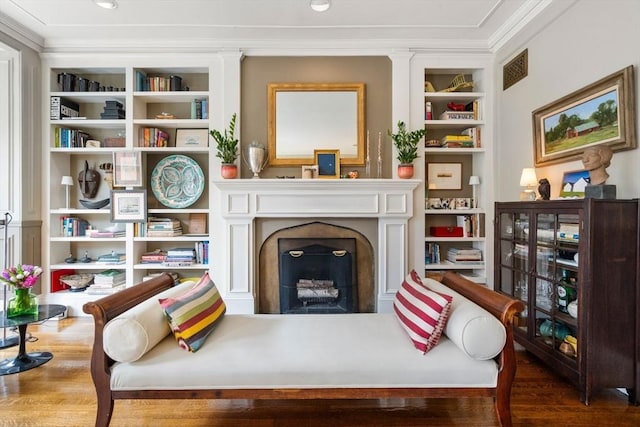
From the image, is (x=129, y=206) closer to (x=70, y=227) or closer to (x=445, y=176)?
(x=70, y=227)

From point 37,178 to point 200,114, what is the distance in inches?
69.2

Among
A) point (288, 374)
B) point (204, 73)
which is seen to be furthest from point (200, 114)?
point (288, 374)

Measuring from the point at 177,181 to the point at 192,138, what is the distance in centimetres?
50

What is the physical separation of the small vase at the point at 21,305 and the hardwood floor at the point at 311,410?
1.47 feet

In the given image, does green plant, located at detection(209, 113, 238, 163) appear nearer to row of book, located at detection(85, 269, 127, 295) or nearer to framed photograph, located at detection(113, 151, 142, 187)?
framed photograph, located at detection(113, 151, 142, 187)

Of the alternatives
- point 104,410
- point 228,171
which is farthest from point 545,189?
point 104,410

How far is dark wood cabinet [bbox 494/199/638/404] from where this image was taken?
1.91 meters

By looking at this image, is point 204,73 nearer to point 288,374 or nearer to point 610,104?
point 288,374

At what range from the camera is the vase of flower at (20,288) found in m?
2.30

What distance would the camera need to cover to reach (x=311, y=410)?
1883 mm

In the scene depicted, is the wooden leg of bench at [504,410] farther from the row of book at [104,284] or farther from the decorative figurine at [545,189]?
the row of book at [104,284]

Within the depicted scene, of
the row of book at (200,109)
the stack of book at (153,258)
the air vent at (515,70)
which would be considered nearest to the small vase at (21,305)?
the stack of book at (153,258)

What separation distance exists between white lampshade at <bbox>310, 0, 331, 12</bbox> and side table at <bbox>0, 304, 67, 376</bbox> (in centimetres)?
306

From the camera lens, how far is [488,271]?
352cm
